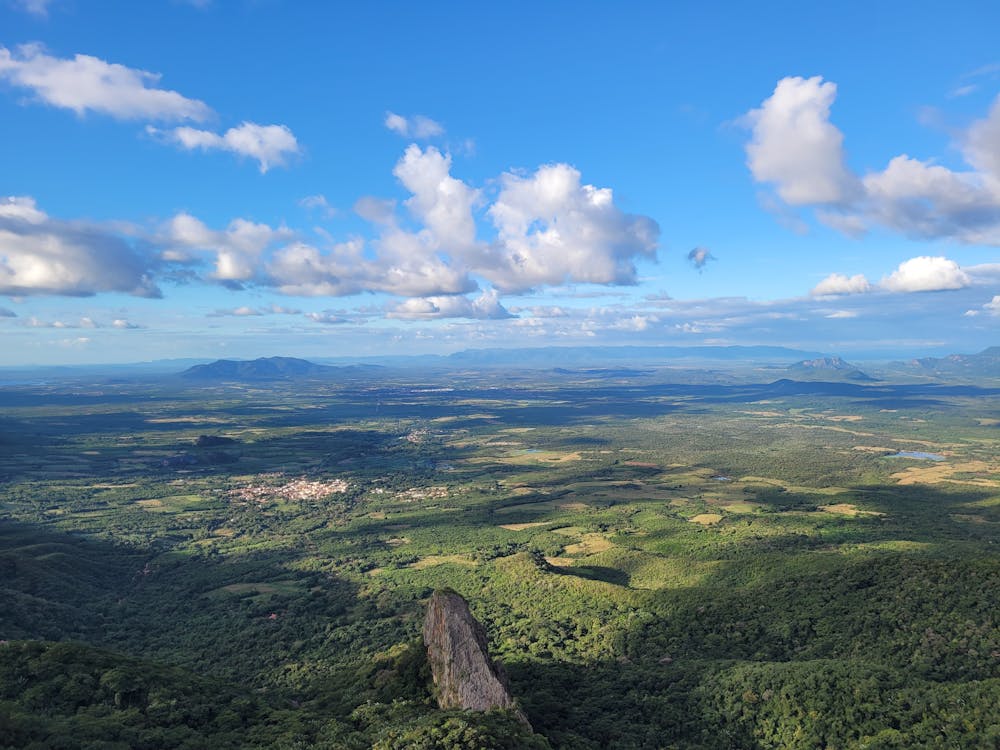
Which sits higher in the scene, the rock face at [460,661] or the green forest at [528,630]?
the rock face at [460,661]

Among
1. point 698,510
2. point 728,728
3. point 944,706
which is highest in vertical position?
point 944,706

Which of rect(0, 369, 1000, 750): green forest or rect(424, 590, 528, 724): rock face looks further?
rect(424, 590, 528, 724): rock face

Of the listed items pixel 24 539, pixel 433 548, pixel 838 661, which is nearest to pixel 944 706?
pixel 838 661

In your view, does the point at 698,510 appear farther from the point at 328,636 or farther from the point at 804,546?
the point at 328,636

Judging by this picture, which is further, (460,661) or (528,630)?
(528,630)

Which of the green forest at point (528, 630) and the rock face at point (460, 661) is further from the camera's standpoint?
the rock face at point (460, 661)

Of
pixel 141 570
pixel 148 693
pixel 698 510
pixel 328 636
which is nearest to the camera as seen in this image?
pixel 148 693

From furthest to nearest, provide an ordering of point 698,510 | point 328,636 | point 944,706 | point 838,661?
point 698,510 → point 328,636 → point 838,661 → point 944,706

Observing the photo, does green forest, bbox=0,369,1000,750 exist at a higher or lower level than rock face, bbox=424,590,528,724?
lower
